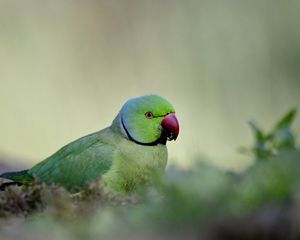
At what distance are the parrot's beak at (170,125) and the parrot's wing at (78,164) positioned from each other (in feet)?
1.02

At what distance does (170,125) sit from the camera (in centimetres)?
403

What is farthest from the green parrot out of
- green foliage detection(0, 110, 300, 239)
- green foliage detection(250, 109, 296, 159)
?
green foliage detection(0, 110, 300, 239)

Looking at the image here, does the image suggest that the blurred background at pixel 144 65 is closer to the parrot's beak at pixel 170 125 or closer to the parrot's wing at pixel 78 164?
the parrot's beak at pixel 170 125

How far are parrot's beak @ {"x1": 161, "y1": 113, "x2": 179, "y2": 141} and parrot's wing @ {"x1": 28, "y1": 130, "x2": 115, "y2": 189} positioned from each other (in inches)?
12.3

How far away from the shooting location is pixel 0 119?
9.63 meters

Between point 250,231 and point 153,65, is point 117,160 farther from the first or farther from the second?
point 153,65

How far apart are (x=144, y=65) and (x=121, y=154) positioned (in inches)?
236

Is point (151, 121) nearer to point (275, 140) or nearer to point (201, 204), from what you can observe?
point (275, 140)

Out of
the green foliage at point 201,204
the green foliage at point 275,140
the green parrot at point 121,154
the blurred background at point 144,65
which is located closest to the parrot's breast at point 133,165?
the green parrot at point 121,154

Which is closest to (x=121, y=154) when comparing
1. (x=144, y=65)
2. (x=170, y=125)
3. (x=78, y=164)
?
(x=78, y=164)

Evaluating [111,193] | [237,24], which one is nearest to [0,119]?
[237,24]

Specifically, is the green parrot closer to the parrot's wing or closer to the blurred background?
the parrot's wing

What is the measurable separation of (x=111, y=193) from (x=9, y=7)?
795cm

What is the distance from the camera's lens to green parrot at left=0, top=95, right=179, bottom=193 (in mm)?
3684
